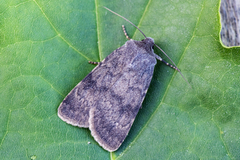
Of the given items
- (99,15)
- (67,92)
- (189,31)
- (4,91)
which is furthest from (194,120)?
(4,91)

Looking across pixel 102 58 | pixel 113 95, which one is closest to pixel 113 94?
pixel 113 95

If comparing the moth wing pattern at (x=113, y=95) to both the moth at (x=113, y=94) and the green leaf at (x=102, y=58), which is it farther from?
the green leaf at (x=102, y=58)

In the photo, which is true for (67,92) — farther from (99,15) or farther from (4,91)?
(99,15)

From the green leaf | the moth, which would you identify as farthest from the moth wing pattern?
the green leaf

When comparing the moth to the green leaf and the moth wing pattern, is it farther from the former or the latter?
the green leaf

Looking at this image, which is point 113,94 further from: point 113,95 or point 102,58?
point 102,58

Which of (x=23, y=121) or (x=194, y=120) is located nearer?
(x=23, y=121)
